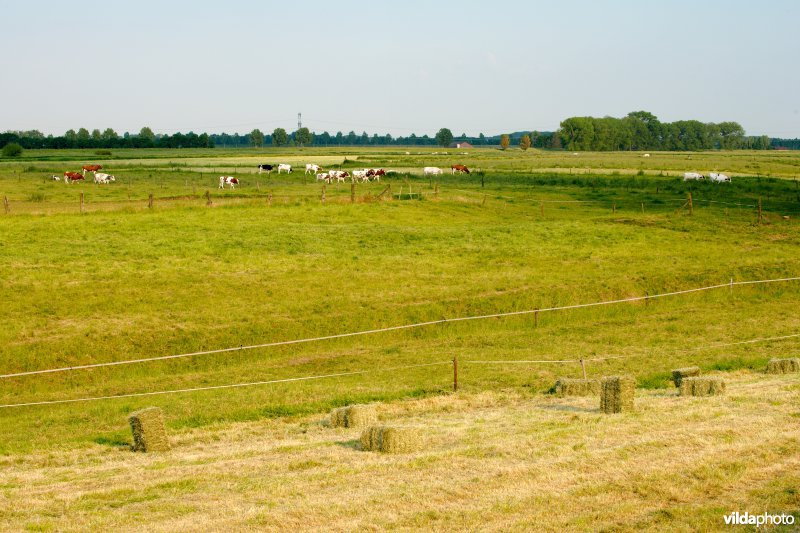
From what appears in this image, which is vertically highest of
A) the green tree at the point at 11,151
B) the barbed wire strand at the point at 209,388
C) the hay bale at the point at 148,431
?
the green tree at the point at 11,151

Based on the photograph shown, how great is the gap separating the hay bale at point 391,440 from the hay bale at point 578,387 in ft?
21.5

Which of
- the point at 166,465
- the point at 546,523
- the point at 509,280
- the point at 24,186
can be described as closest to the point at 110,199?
the point at 24,186

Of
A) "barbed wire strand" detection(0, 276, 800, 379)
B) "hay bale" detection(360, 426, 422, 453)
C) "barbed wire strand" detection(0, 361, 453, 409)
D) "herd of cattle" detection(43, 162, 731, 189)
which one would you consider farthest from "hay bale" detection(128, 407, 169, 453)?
"herd of cattle" detection(43, 162, 731, 189)

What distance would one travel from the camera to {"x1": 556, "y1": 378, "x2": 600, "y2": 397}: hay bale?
882 inches

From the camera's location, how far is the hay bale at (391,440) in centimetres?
1670

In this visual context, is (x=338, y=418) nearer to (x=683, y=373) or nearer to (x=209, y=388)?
(x=209, y=388)

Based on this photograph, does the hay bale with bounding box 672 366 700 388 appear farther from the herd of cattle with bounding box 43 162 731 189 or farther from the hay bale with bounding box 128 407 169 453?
the herd of cattle with bounding box 43 162 731 189

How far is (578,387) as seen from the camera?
22.5 m

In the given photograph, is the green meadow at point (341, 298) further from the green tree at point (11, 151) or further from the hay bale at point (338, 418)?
the green tree at point (11, 151)

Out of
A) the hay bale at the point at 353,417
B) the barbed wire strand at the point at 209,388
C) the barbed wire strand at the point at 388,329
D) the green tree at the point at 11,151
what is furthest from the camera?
the green tree at the point at 11,151

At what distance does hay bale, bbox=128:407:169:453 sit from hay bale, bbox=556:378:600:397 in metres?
9.43

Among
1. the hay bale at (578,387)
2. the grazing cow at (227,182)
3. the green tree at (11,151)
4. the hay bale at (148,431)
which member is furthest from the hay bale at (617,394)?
the green tree at (11,151)

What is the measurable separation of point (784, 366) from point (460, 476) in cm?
1263

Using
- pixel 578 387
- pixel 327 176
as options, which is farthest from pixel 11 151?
pixel 578 387
